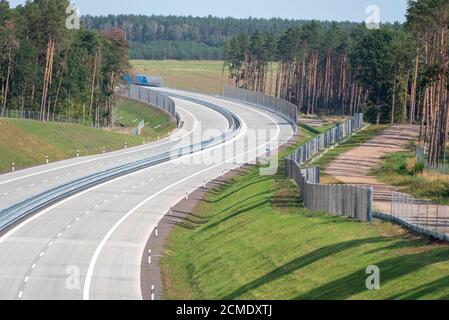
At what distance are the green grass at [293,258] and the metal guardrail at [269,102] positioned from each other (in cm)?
8054

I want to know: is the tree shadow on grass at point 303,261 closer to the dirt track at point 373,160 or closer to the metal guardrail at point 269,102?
the dirt track at point 373,160

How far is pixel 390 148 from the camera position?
101 m

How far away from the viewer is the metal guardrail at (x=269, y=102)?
151m

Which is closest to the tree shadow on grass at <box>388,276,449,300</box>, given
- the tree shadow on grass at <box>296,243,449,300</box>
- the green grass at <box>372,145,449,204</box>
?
the tree shadow on grass at <box>296,243,449,300</box>

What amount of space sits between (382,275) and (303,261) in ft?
22.9

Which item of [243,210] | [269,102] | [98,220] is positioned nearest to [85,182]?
[98,220]

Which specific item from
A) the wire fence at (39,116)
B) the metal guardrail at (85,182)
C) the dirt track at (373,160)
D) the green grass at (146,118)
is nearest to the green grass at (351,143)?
the dirt track at (373,160)

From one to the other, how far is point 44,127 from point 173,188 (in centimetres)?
2907

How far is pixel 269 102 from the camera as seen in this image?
17000 cm

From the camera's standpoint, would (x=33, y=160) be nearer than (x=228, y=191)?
No

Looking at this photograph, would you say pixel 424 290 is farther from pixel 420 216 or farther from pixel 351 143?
pixel 351 143

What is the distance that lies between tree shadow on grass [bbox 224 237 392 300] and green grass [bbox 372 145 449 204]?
12.7 meters

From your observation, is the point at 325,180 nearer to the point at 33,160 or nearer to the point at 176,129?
the point at 33,160
